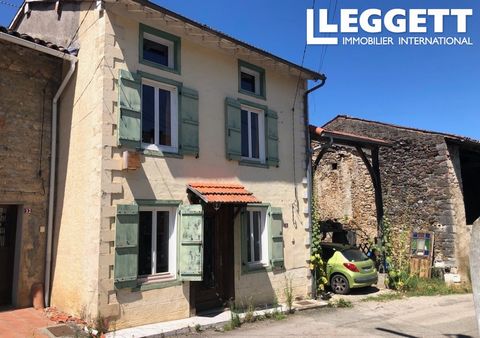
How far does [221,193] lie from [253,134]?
225 cm

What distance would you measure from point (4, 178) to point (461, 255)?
12.8m

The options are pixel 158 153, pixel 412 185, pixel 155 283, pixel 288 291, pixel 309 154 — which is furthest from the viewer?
pixel 412 185

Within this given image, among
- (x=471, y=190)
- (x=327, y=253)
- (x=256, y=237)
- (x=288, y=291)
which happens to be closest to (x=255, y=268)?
(x=256, y=237)

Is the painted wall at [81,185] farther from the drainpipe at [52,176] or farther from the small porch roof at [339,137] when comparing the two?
the small porch roof at [339,137]

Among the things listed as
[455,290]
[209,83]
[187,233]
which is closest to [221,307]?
[187,233]

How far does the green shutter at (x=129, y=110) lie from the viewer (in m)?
7.38

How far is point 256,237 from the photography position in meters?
9.62

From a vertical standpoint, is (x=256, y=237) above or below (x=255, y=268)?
above

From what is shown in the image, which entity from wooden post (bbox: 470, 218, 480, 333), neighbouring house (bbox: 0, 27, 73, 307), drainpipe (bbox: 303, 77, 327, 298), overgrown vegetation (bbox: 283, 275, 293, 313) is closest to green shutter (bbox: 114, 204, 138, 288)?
neighbouring house (bbox: 0, 27, 73, 307)

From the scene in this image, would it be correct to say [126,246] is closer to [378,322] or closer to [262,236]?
[262,236]

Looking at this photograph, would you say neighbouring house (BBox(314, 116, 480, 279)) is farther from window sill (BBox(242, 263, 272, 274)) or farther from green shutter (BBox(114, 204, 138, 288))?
green shutter (BBox(114, 204, 138, 288))

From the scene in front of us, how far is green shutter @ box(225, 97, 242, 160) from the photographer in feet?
29.7

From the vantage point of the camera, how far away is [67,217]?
25.5 ft

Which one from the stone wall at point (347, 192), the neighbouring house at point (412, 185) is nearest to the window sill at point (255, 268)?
the neighbouring house at point (412, 185)
